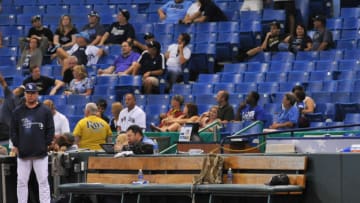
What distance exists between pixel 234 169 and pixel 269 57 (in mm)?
8967

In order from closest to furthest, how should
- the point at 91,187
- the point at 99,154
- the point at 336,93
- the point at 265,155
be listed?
the point at 265,155 → the point at 91,187 → the point at 99,154 → the point at 336,93

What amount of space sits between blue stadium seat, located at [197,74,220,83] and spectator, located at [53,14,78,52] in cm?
380

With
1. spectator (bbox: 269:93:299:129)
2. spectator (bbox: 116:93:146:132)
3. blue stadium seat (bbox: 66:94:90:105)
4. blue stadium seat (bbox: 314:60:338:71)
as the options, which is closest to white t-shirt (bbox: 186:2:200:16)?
blue stadium seat (bbox: 66:94:90:105)

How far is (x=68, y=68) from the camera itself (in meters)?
23.5

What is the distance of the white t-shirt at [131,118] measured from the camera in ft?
62.1

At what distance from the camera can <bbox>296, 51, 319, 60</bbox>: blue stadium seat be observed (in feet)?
70.1

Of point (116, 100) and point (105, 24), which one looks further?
point (105, 24)

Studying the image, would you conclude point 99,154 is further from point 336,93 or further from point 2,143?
point 336,93

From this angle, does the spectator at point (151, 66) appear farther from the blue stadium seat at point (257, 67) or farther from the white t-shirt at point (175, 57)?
the blue stadium seat at point (257, 67)

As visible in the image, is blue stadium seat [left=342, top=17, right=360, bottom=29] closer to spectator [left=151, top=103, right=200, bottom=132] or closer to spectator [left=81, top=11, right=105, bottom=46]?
spectator [left=151, top=103, right=200, bottom=132]

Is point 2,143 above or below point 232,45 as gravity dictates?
below

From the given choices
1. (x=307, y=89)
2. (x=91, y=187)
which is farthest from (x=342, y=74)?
(x=91, y=187)

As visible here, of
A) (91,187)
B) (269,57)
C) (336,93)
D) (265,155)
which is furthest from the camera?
(269,57)

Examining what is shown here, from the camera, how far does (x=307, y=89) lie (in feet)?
67.6
